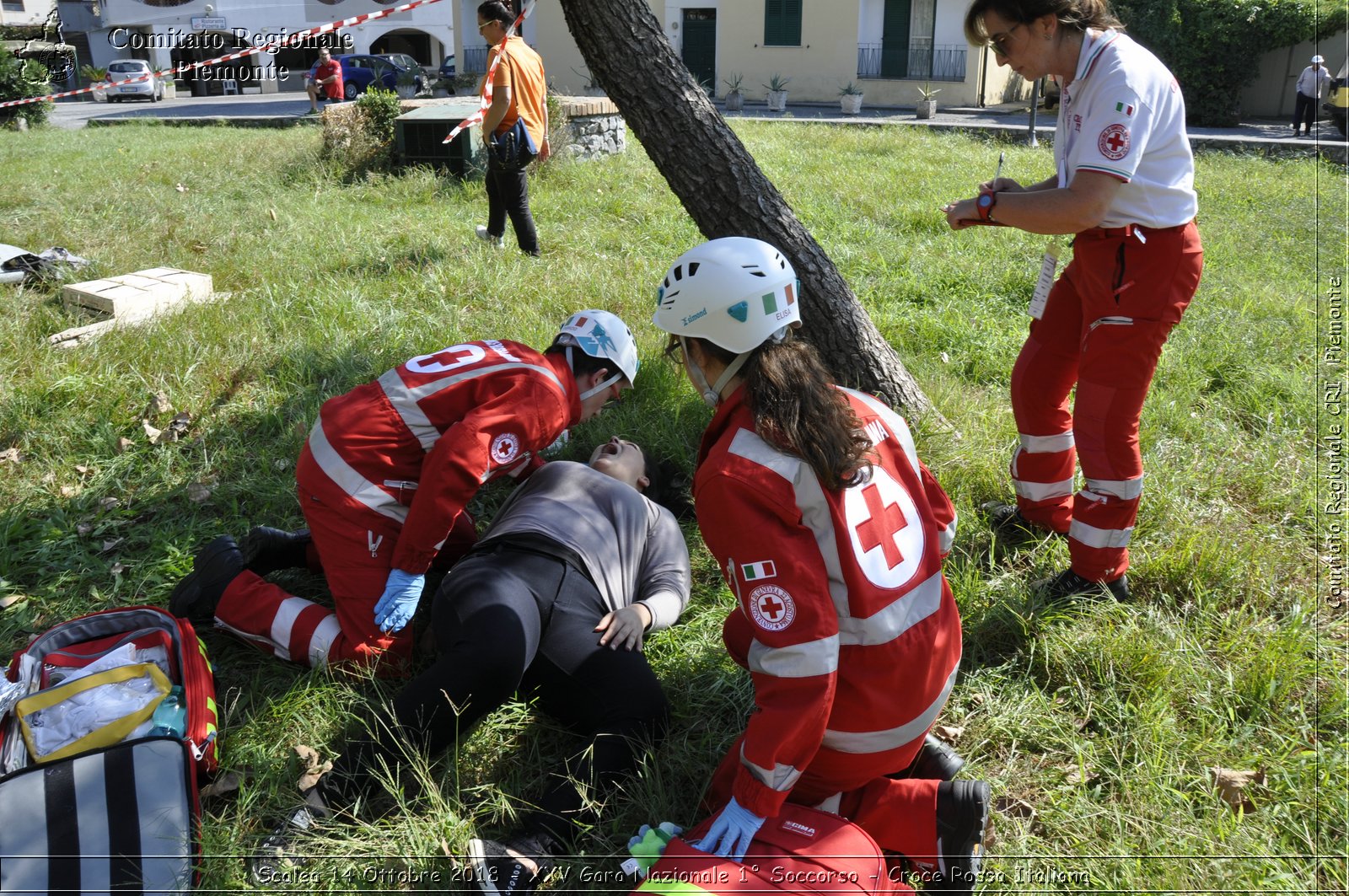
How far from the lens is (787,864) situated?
1.86 metres

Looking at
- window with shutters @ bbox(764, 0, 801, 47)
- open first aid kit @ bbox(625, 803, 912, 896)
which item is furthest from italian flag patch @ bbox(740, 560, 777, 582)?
window with shutters @ bbox(764, 0, 801, 47)

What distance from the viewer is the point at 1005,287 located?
20.4 feet

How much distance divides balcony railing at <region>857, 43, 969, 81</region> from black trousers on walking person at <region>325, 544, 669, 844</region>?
2665 centimetres

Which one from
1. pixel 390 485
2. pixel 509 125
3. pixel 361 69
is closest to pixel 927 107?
pixel 361 69

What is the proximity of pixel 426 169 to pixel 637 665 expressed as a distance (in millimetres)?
8313

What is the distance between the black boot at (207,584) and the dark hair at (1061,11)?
113 inches

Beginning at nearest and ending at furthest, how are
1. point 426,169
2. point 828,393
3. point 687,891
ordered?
point 687,891, point 828,393, point 426,169

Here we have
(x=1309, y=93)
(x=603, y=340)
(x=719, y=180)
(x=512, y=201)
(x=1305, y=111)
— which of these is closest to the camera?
(x=603, y=340)

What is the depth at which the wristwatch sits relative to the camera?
293 centimetres

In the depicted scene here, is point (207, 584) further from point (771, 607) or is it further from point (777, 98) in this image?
point (777, 98)

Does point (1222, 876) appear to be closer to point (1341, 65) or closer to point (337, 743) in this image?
point (337, 743)

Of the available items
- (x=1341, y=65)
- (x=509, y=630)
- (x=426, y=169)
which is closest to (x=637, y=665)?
(x=509, y=630)

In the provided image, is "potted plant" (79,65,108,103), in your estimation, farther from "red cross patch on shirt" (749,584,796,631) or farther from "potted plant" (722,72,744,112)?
"red cross patch on shirt" (749,584,796,631)

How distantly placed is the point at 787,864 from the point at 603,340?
188 cm
